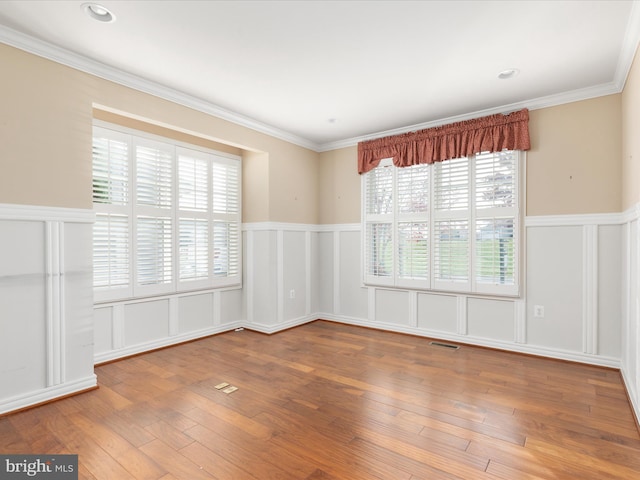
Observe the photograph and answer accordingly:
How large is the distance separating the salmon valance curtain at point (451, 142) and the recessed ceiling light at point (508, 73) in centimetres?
70

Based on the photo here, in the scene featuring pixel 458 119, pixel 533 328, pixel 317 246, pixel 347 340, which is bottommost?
pixel 347 340

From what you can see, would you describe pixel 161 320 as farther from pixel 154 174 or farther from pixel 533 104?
pixel 533 104

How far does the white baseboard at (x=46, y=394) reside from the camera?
2445 millimetres

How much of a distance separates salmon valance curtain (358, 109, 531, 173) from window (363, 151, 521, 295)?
95 millimetres

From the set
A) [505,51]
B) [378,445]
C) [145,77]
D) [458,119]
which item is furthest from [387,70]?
[378,445]

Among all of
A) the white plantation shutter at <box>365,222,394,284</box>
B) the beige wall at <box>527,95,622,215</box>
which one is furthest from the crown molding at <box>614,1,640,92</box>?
the white plantation shutter at <box>365,222,394,284</box>

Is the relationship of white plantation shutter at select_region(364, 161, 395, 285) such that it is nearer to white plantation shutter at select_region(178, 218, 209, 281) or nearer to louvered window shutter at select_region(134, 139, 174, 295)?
white plantation shutter at select_region(178, 218, 209, 281)

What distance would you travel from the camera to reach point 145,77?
314cm

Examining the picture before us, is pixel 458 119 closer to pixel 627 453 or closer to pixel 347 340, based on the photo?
pixel 347 340

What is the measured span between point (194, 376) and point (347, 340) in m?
1.86

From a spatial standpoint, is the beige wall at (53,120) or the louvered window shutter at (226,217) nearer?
the beige wall at (53,120)

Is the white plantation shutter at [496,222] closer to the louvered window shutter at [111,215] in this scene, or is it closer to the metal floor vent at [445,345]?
the metal floor vent at [445,345]

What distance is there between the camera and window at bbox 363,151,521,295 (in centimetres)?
378

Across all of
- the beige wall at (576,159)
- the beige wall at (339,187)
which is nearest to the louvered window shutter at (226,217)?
the beige wall at (339,187)
